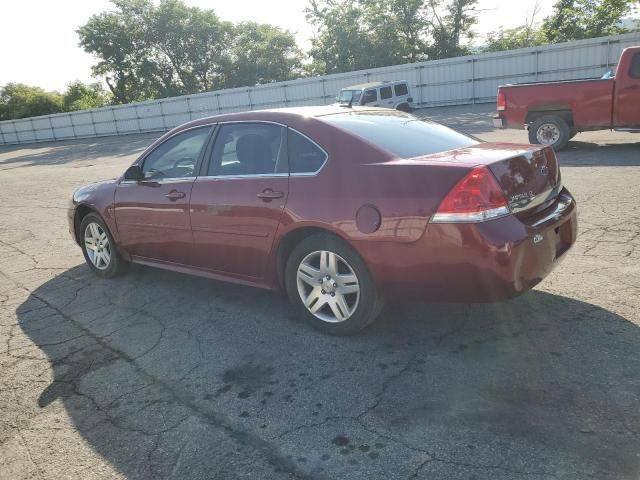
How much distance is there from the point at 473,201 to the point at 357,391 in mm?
1265

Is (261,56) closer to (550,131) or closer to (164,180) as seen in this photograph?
(550,131)

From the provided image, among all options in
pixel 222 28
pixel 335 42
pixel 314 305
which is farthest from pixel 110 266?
pixel 222 28

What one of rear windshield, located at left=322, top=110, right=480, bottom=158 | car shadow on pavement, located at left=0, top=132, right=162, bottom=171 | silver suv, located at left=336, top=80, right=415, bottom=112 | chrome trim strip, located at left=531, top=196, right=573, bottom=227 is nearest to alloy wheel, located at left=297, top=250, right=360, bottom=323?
rear windshield, located at left=322, top=110, right=480, bottom=158

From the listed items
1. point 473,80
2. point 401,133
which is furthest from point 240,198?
point 473,80

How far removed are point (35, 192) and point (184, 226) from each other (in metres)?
10.7

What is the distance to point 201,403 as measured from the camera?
297 centimetres

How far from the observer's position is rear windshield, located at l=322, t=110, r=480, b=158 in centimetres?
350

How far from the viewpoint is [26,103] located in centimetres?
5297

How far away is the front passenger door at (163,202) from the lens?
4.35 metres

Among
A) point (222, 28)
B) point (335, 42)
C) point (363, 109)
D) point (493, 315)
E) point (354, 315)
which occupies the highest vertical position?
point (222, 28)

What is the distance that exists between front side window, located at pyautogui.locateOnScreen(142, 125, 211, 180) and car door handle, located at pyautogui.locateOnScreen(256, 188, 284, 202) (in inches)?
35.0

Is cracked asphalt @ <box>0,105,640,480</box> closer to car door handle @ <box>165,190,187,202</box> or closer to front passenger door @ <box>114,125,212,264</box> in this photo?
front passenger door @ <box>114,125,212,264</box>

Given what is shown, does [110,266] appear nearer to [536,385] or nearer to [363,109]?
[363,109]

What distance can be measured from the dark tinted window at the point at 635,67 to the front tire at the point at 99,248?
30.7ft
